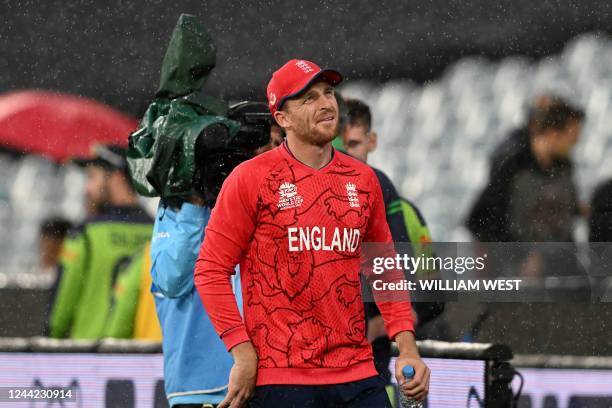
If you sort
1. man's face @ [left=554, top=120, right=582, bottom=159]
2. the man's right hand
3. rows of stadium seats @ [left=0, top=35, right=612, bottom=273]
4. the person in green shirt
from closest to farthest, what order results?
the man's right hand < the person in green shirt < man's face @ [left=554, top=120, right=582, bottom=159] < rows of stadium seats @ [left=0, top=35, right=612, bottom=273]

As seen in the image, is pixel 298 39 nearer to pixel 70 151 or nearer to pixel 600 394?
pixel 70 151

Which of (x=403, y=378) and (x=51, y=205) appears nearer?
(x=403, y=378)

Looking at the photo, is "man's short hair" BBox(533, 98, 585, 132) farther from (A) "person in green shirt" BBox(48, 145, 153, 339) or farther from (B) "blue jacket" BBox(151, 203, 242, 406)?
(B) "blue jacket" BBox(151, 203, 242, 406)

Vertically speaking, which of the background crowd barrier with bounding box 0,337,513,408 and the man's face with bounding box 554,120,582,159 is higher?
the man's face with bounding box 554,120,582,159

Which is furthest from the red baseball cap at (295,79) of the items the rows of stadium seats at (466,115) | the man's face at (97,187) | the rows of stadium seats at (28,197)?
the rows of stadium seats at (28,197)

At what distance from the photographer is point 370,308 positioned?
195 inches

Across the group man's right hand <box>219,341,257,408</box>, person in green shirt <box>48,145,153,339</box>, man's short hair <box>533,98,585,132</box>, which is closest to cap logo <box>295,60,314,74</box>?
man's right hand <box>219,341,257,408</box>

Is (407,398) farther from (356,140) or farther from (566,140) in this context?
(566,140)

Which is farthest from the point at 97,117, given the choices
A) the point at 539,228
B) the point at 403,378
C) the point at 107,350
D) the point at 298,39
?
the point at 403,378

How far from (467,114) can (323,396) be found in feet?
18.3

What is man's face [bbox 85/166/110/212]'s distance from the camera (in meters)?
7.69

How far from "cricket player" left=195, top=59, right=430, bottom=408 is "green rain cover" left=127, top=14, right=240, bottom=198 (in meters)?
0.85

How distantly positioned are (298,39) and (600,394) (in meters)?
3.34

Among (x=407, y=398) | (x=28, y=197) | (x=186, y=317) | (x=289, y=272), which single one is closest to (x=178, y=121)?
(x=186, y=317)
